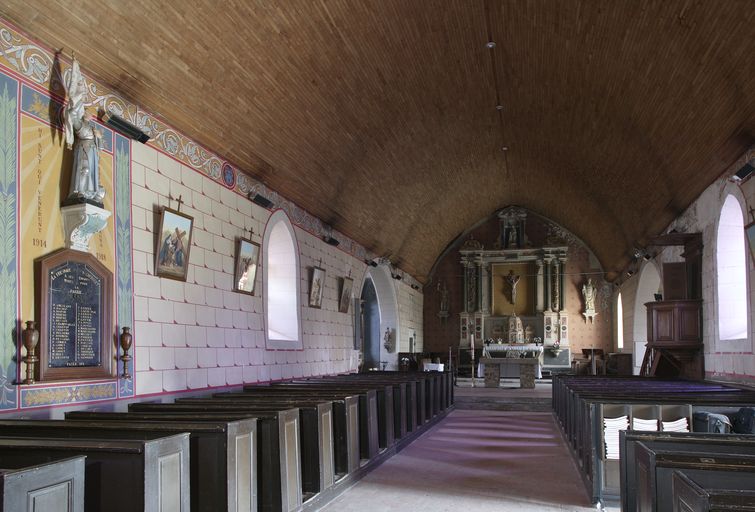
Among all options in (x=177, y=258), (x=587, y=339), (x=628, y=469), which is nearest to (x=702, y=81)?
(x=628, y=469)

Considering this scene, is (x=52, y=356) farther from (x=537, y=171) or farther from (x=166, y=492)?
(x=537, y=171)

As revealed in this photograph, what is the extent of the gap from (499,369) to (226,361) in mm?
11029

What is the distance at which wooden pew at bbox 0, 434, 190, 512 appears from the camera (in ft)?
11.0

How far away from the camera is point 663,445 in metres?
3.94

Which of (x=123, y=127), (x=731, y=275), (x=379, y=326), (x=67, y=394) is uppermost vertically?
(x=123, y=127)

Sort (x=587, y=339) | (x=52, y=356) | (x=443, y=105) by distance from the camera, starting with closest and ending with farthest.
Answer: (x=52, y=356) → (x=443, y=105) → (x=587, y=339)

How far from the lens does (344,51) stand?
8.62 m

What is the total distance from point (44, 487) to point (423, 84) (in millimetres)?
9004

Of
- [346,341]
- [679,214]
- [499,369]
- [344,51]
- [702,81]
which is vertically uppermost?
[344,51]

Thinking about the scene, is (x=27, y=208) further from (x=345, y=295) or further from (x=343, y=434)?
(x=345, y=295)

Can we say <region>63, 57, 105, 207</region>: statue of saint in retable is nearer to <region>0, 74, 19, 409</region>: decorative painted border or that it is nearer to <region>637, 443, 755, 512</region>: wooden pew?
<region>0, 74, 19, 409</region>: decorative painted border

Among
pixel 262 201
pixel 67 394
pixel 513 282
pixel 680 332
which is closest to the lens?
pixel 67 394

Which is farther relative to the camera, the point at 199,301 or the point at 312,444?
the point at 199,301

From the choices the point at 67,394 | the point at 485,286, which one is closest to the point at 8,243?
the point at 67,394
